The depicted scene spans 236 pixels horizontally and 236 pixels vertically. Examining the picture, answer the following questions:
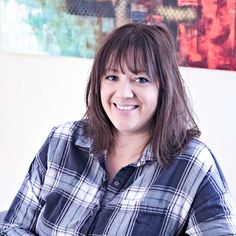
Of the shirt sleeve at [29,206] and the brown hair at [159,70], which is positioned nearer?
the brown hair at [159,70]

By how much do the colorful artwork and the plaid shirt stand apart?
1.80ft

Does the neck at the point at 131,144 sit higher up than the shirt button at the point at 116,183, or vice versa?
the neck at the point at 131,144

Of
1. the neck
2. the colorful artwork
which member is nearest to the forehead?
the neck

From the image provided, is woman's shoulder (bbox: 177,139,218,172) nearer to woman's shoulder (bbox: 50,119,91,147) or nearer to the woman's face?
the woman's face

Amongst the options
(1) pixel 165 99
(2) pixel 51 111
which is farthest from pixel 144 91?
(2) pixel 51 111

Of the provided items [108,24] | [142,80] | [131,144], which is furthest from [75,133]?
[108,24]

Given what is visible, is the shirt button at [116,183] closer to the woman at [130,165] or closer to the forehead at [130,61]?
the woman at [130,165]

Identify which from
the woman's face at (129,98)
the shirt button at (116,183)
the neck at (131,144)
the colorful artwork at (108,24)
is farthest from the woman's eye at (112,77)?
the colorful artwork at (108,24)

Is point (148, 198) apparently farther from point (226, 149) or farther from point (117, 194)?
point (226, 149)

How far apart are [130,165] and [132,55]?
30 centimetres

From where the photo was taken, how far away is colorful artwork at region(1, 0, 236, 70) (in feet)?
5.92

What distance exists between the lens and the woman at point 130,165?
1314 millimetres

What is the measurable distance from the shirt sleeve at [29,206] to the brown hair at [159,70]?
31 cm

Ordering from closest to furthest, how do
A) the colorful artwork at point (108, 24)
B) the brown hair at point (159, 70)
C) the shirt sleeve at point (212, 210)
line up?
the shirt sleeve at point (212, 210) → the brown hair at point (159, 70) → the colorful artwork at point (108, 24)
